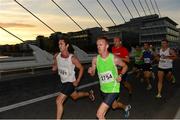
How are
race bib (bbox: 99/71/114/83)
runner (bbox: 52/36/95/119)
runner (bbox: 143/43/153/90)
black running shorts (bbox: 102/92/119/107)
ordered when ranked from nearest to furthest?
black running shorts (bbox: 102/92/119/107)
race bib (bbox: 99/71/114/83)
runner (bbox: 52/36/95/119)
runner (bbox: 143/43/153/90)

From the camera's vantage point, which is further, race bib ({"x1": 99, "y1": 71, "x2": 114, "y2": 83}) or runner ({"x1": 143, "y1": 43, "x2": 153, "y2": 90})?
runner ({"x1": 143, "y1": 43, "x2": 153, "y2": 90})

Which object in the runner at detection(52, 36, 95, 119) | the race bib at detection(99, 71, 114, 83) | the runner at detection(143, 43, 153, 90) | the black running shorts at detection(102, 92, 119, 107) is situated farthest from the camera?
the runner at detection(143, 43, 153, 90)

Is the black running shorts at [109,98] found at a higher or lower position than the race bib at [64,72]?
lower

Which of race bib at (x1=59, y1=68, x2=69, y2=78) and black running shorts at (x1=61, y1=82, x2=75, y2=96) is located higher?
race bib at (x1=59, y1=68, x2=69, y2=78)

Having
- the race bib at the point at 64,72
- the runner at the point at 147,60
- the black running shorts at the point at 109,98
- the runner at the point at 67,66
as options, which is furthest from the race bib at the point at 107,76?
the runner at the point at 147,60

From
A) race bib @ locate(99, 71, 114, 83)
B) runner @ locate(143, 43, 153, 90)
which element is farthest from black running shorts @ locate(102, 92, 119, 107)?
runner @ locate(143, 43, 153, 90)

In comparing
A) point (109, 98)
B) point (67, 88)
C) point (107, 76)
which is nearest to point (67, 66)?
point (67, 88)

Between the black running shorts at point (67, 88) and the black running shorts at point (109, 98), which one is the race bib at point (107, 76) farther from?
the black running shorts at point (67, 88)

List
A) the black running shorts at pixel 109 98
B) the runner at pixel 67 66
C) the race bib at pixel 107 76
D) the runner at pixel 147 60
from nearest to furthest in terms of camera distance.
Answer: the black running shorts at pixel 109 98 → the race bib at pixel 107 76 → the runner at pixel 67 66 → the runner at pixel 147 60

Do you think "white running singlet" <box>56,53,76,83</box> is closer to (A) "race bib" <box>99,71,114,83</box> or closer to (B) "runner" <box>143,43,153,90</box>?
(A) "race bib" <box>99,71,114,83</box>

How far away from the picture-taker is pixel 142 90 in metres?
13.2

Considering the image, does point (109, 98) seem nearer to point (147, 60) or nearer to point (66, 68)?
point (66, 68)

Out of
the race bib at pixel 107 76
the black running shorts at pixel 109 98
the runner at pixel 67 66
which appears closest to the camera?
the black running shorts at pixel 109 98

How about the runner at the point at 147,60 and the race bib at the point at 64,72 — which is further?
the runner at the point at 147,60
